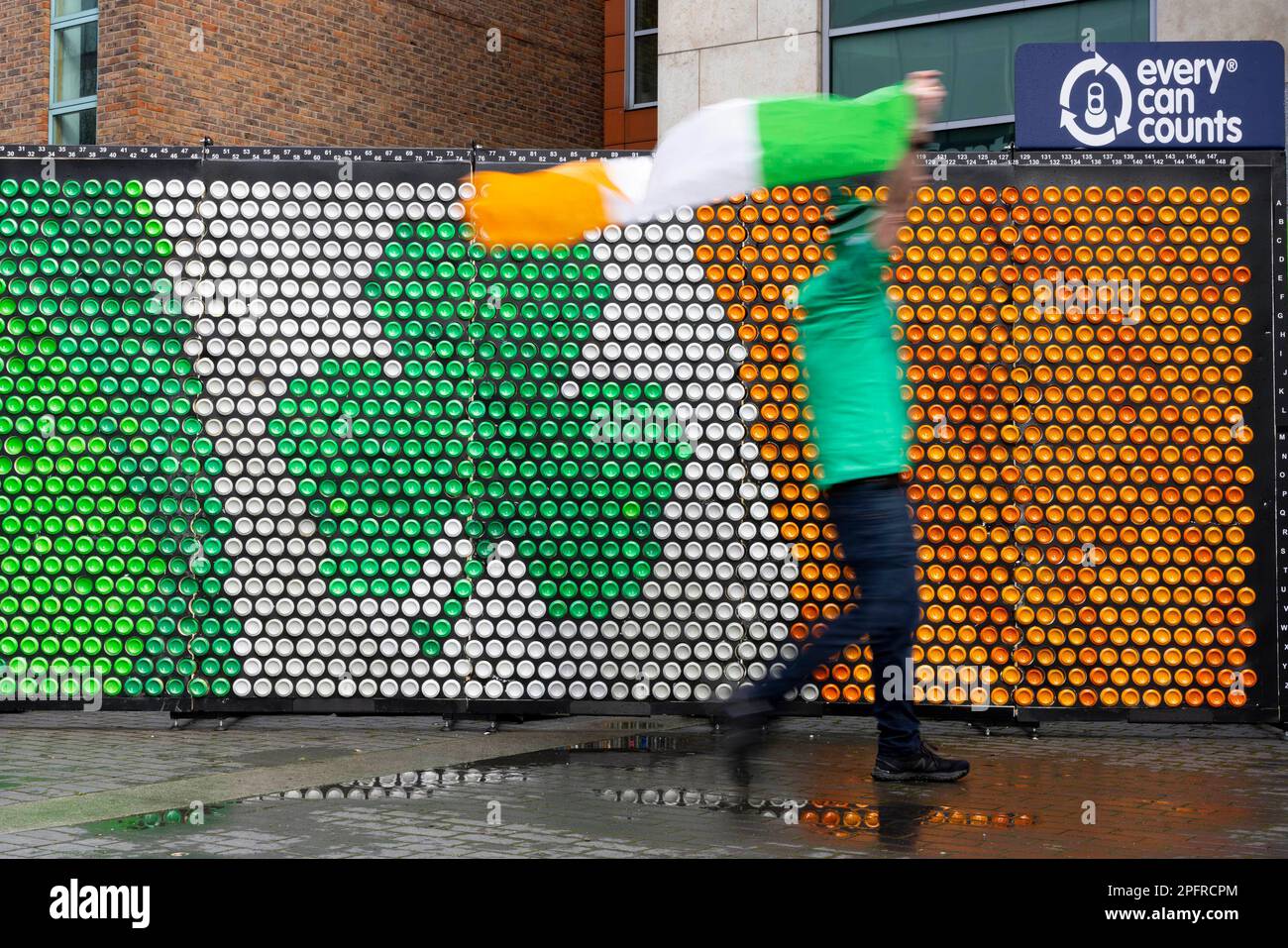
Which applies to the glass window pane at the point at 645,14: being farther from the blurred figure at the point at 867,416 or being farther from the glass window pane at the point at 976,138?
the blurred figure at the point at 867,416

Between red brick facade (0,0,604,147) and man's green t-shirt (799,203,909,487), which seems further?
red brick facade (0,0,604,147)

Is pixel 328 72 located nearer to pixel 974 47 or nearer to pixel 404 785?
pixel 974 47

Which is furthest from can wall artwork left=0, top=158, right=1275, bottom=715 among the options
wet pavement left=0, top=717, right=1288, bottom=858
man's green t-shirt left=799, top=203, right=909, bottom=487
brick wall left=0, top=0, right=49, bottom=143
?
brick wall left=0, top=0, right=49, bottom=143

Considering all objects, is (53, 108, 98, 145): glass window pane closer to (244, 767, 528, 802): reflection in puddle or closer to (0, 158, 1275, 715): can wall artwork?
(0, 158, 1275, 715): can wall artwork

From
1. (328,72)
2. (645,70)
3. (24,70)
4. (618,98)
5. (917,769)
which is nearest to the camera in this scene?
(917,769)

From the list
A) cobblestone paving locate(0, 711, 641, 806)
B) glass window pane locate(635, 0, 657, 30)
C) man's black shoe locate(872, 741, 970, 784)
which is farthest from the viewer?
glass window pane locate(635, 0, 657, 30)

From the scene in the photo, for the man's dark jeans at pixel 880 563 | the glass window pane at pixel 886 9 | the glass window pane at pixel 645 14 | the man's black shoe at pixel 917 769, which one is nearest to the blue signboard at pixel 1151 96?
the man's dark jeans at pixel 880 563

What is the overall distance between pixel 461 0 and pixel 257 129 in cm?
424

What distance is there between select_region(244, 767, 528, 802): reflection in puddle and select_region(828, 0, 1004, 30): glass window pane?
10294 mm

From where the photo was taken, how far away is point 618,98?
21969mm

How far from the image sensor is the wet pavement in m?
4.54

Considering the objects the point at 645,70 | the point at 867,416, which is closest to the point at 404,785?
the point at 867,416

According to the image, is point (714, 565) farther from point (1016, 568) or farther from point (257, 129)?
point (257, 129)

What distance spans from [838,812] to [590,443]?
8.72ft
